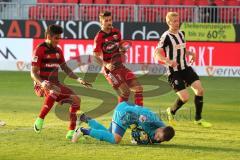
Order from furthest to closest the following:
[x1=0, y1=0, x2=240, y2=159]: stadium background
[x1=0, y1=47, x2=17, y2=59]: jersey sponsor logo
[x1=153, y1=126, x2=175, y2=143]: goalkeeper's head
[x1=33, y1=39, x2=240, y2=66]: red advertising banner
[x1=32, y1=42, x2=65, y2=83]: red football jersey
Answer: [x1=0, y1=47, x2=17, y2=59]: jersey sponsor logo → [x1=33, y1=39, x2=240, y2=66]: red advertising banner → [x1=0, y1=0, x2=240, y2=159]: stadium background → [x1=32, y1=42, x2=65, y2=83]: red football jersey → [x1=153, y1=126, x2=175, y2=143]: goalkeeper's head

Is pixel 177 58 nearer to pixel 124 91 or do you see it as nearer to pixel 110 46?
pixel 124 91

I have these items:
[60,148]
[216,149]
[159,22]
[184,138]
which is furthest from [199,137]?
[159,22]

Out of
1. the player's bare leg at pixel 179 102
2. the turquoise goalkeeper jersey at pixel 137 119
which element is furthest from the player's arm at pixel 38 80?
the player's bare leg at pixel 179 102

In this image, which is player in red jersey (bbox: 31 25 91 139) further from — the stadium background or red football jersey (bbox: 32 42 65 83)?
the stadium background

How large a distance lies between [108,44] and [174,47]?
128cm

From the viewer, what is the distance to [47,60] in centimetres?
1224

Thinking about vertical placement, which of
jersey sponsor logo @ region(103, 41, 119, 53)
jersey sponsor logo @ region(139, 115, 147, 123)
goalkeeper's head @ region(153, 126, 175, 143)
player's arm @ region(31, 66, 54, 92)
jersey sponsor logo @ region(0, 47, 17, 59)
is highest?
jersey sponsor logo @ region(103, 41, 119, 53)

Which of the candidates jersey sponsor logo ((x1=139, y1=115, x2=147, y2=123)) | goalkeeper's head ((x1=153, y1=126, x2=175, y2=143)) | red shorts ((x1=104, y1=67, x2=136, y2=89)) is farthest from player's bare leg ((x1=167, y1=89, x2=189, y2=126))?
goalkeeper's head ((x1=153, y1=126, x2=175, y2=143))

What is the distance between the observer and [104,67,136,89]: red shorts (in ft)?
46.0

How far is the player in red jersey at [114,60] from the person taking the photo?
14.0m

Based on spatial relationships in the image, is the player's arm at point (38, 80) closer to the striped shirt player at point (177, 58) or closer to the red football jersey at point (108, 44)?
the red football jersey at point (108, 44)

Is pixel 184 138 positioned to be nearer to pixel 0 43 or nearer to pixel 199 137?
pixel 199 137

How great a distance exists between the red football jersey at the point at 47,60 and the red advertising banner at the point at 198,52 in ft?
43.8

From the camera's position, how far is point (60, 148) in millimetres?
10922
